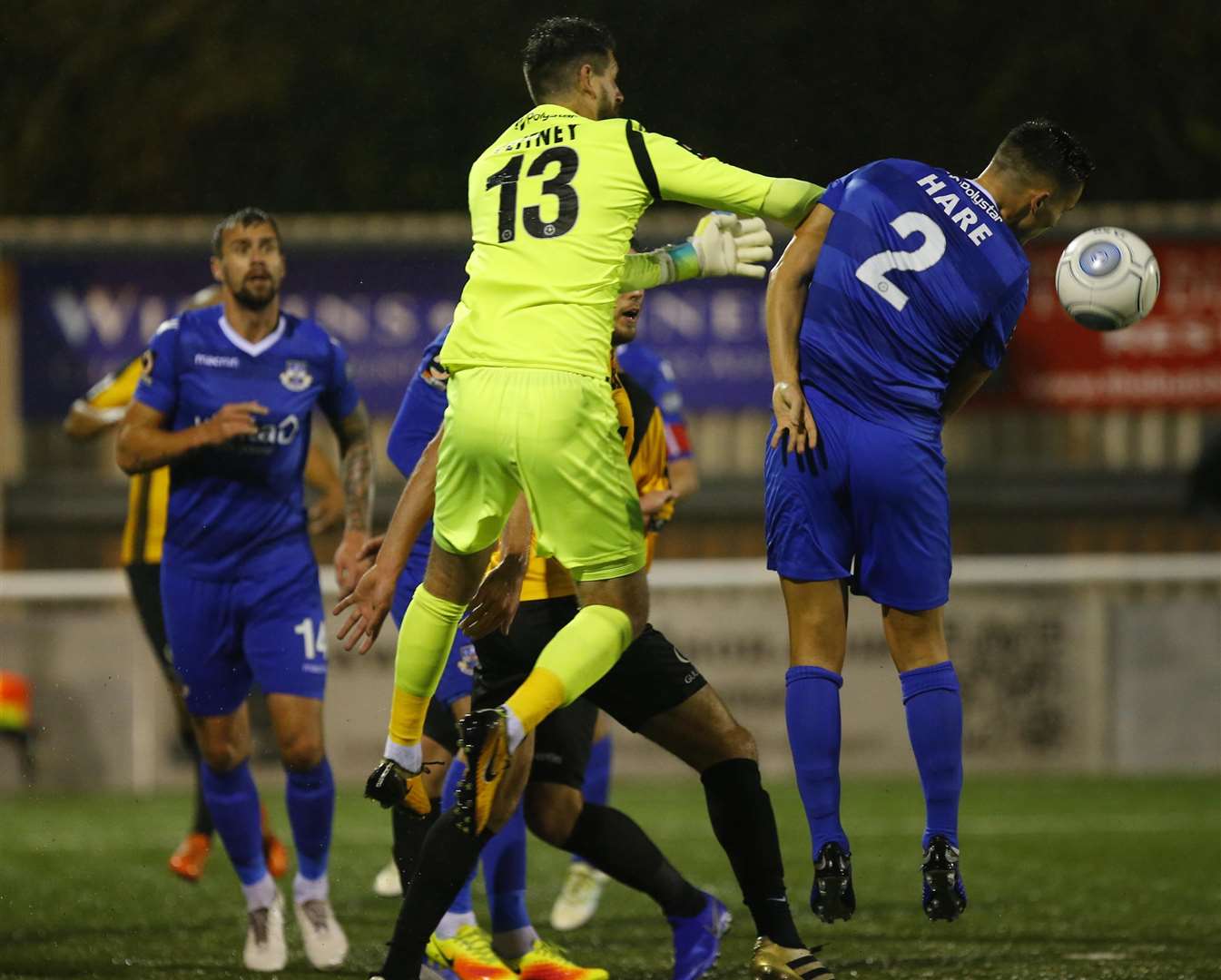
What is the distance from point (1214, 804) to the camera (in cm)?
1099

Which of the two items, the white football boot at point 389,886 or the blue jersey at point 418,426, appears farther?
the white football boot at point 389,886

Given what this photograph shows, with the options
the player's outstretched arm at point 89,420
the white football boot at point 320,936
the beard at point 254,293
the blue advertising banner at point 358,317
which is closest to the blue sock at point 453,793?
the white football boot at point 320,936

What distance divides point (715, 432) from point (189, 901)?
710 cm

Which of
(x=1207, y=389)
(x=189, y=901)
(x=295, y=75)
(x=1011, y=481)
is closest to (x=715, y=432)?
(x=1011, y=481)

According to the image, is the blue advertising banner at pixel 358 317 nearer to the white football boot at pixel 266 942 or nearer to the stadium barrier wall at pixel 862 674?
the stadium barrier wall at pixel 862 674

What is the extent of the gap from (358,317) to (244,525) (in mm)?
7529

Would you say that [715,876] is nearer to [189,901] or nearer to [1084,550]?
[189,901]

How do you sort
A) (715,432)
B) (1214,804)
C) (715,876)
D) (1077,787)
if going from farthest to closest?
(715,432), (1077,787), (1214,804), (715,876)

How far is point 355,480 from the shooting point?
6746mm

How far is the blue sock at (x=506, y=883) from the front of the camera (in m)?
5.93

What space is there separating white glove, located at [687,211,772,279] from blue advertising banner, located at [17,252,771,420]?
854cm

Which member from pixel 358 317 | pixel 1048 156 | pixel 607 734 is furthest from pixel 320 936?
pixel 358 317


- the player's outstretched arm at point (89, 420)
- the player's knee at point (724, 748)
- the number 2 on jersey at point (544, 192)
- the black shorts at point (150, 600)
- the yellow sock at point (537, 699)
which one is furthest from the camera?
the player's outstretched arm at point (89, 420)

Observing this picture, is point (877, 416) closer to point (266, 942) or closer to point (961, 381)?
point (961, 381)
